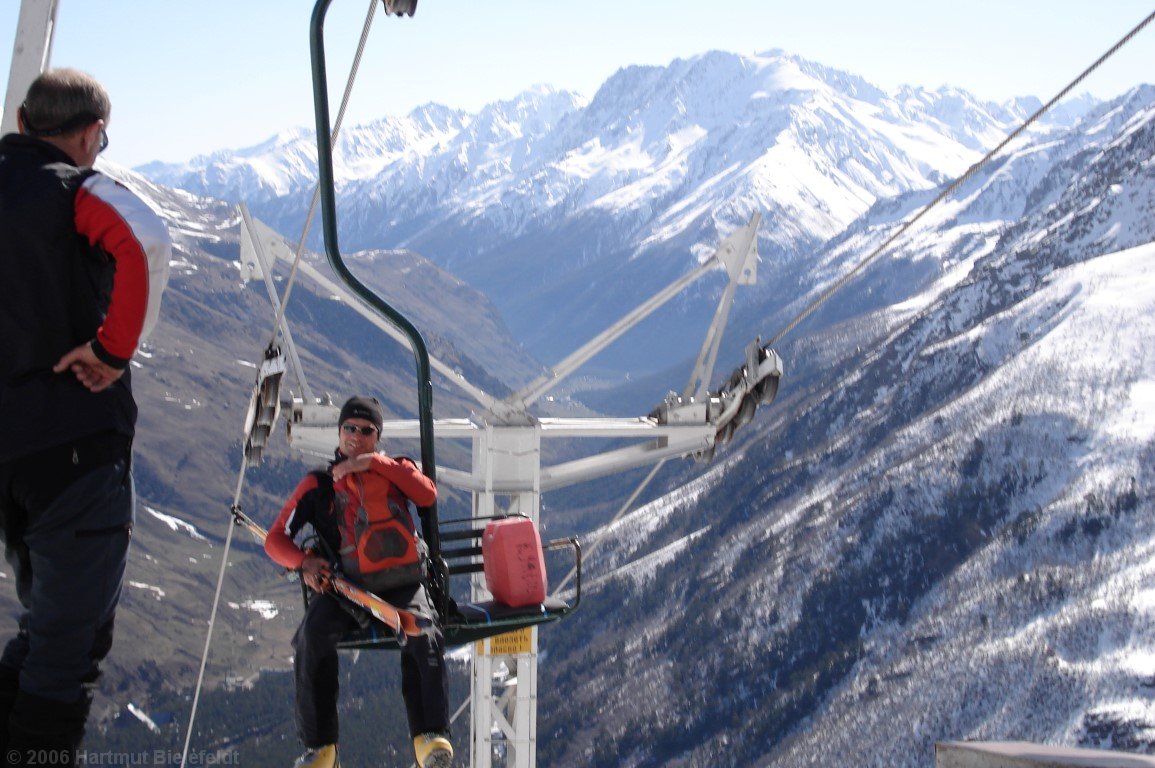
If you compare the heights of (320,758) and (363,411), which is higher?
(363,411)

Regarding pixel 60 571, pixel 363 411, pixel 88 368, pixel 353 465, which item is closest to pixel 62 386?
pixel 88 368

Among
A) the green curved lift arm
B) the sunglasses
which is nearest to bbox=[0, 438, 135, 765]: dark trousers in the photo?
the green curved lift arm

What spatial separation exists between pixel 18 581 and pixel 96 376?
1382 mm

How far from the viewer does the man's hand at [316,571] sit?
8.96 m

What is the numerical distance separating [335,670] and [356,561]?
80 centimetres

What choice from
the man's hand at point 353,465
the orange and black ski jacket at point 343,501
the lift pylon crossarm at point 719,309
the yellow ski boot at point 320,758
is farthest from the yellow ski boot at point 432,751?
the lift pylon crossarm at point 719,309

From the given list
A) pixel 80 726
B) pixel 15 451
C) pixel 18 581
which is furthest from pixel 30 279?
pixel 80 726

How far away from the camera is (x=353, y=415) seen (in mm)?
9250

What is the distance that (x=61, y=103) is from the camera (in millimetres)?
6770

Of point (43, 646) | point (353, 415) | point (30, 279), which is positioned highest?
point (30, 279)

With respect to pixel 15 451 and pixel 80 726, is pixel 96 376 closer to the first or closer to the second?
pixel 15 451

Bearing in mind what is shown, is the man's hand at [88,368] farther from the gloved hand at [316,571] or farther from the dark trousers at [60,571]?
the gloved hand at [316,571]

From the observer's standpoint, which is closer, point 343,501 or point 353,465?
point 353,465

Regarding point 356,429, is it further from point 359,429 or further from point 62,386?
point 62,386
